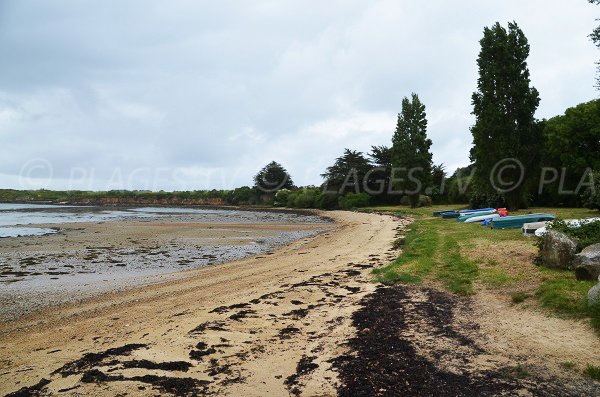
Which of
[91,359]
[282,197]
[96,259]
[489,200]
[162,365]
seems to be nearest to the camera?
[162,365]

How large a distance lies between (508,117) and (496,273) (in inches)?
973

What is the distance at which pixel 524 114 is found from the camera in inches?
1187

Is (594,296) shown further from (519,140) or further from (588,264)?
(519,140)

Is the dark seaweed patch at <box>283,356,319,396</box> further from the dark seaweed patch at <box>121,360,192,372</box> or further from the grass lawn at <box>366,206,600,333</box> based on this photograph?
the grass lawn at <box>366,206,600,333</box>

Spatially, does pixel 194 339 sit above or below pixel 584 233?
below

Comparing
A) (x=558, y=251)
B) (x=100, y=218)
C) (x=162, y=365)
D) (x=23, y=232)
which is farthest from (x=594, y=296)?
(x=100, y=218)

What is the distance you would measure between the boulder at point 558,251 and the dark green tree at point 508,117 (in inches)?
886

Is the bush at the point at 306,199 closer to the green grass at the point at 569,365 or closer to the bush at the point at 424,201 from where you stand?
the bush at the point at 424,201

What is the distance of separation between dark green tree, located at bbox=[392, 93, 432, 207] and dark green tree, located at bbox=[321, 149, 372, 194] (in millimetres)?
15507

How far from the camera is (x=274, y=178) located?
287ft

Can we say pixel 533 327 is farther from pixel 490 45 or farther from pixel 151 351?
pixel 490 45

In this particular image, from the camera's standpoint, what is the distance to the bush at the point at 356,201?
194ft

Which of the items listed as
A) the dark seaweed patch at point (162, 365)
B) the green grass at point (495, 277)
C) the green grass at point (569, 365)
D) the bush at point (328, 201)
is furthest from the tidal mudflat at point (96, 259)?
the bush at point (328, 201)

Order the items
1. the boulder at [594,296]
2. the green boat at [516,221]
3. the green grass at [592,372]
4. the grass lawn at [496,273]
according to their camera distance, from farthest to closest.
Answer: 1. the green boat at [516,221]
2. the grass lawn at [496,273]
3. the boulder at [594,296]
4. the green grass at [592,372]
